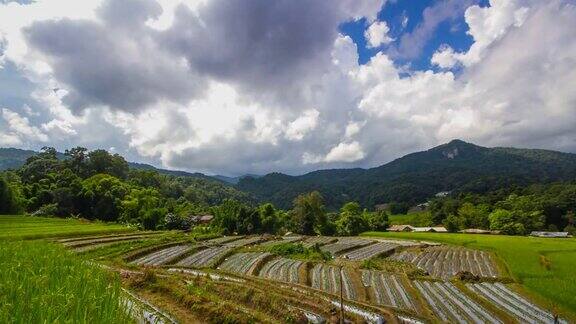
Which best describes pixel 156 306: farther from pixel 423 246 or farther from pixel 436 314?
pixel 423 246

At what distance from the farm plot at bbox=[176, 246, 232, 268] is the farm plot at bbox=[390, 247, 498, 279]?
17.9 meters

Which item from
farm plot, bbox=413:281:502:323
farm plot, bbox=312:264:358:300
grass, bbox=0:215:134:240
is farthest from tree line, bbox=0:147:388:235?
farm plot, bbox=413:281:502:323

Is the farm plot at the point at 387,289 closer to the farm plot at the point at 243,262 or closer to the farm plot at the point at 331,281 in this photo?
the farm plot at the point at 331,281

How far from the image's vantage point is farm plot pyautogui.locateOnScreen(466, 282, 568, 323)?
741 inches

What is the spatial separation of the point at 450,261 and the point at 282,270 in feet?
60.6

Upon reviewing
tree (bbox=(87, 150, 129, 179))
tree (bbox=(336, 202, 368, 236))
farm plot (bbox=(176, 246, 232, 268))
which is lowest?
farm plot (bbox=(176, 246, 232, 268))

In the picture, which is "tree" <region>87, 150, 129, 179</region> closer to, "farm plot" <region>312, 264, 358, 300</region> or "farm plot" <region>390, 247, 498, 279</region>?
"farm plot" <region>390, 247, 498, 279</region>

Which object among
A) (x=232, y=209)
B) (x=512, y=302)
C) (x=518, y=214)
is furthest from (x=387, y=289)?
(x=518, y=214)

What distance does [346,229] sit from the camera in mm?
81250

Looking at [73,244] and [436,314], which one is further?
[73,244]

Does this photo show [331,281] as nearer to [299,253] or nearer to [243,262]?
[243,262]

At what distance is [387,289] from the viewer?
2452 cm

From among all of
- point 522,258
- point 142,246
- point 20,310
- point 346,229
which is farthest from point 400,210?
point 20,310

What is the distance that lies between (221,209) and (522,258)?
48.1 m
